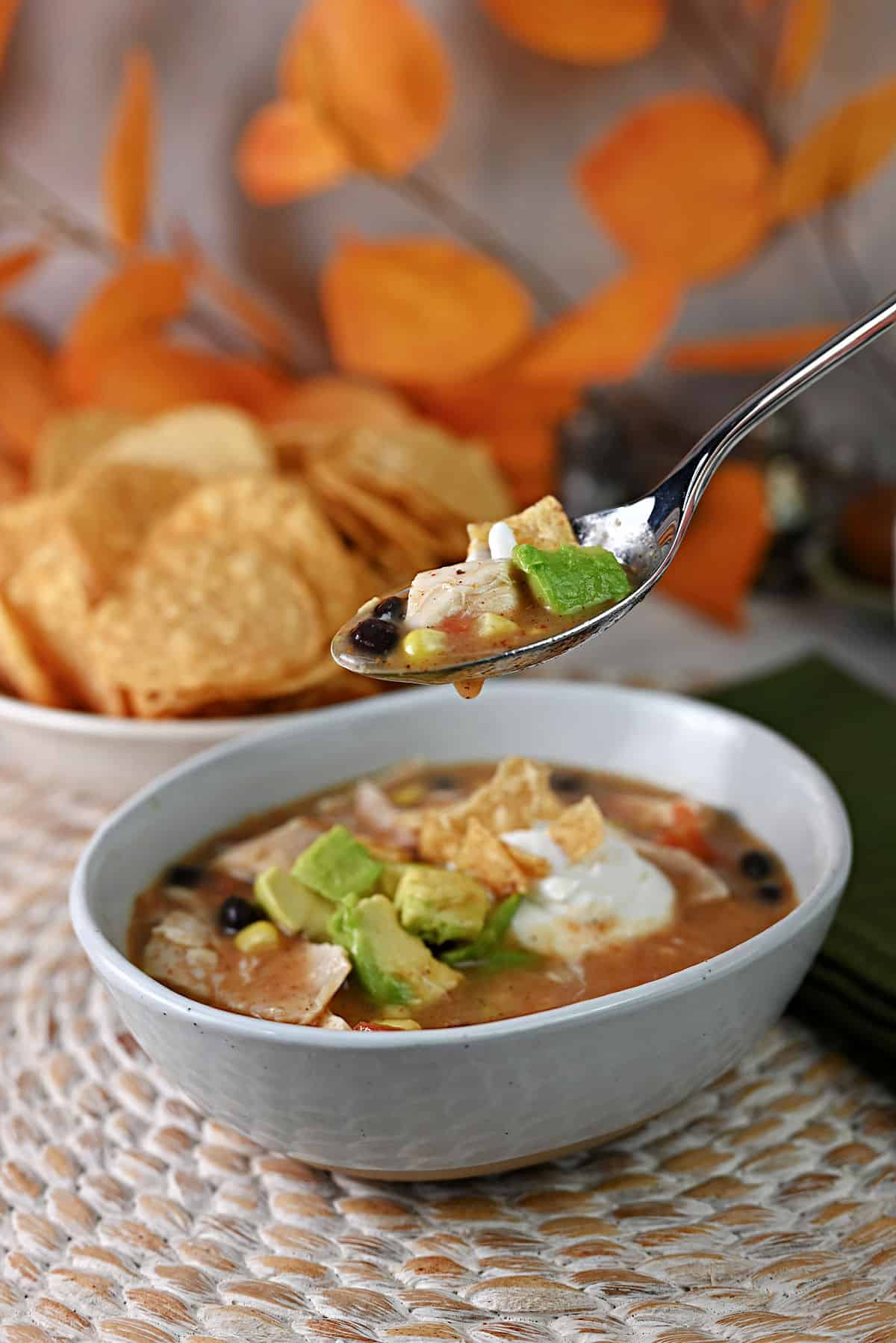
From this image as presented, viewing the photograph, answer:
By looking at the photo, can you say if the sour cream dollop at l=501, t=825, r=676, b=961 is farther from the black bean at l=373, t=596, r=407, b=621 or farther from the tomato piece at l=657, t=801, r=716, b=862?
the black bean at l=373, t=596, r=407, b=621

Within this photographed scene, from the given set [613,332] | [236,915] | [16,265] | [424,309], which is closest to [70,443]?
[16,265]

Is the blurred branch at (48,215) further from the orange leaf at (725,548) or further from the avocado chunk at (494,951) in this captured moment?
the avocado chunk at (494,951)

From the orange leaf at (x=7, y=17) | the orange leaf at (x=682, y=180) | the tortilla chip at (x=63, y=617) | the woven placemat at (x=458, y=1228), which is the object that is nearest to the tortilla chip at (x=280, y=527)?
the tortilla chip at (x=63, y=617)

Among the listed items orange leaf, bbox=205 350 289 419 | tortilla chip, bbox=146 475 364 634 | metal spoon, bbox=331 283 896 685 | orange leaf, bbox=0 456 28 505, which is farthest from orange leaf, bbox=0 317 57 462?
metal spoon, bbox=331 283 896 685

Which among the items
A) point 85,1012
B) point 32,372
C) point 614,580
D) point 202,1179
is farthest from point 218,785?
point 32,372

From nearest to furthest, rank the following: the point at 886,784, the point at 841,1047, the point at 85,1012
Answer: the point at 841,1047 → the point at 85,1012 → the point at 886,784

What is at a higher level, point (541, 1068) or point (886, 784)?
point (541, 1068)

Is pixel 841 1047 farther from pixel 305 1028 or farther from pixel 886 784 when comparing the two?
pixel 305 1028

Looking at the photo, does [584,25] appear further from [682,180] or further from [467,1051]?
[467,1051]
